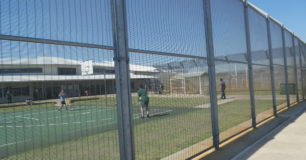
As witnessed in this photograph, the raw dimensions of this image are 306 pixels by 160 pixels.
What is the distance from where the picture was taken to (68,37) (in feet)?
7.92

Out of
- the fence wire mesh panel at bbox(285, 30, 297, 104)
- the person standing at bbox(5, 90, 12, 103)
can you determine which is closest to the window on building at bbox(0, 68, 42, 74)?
the person standing at bbox(5, 90, 12, 103)

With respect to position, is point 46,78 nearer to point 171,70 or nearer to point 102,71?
point 102,71

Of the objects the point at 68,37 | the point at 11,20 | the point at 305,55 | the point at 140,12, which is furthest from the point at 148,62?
the point at 305,55

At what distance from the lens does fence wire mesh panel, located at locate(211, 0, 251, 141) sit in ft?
18.3

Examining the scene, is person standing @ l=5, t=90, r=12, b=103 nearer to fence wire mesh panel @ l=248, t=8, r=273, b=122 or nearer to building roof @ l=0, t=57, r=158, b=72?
building roof @ l=0, t=57, r=158, b=72

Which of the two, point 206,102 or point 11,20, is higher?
point 11,20

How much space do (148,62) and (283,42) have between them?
31.0ft

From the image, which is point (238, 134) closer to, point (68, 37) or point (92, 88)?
point (92, 88)

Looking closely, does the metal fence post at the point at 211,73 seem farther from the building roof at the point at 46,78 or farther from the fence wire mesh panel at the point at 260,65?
the fence wire mesh panel at the point at 260,65

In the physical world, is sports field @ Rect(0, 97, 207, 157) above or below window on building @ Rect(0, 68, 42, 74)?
below

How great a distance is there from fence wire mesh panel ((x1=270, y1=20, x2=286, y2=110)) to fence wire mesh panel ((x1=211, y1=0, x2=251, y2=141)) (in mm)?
3032

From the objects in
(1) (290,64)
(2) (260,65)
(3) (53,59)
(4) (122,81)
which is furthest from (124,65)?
(1) (290,64)

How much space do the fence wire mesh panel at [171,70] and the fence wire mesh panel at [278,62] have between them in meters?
5.84

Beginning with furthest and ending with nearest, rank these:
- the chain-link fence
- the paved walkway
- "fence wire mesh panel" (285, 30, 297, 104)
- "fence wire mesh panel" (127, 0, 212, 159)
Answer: "fence wire mesh panel" (285, 30, 297, 104)
the paved walkway
"fence wire mesh panel" (127, 0, 212, 159)
the chain-link fence
